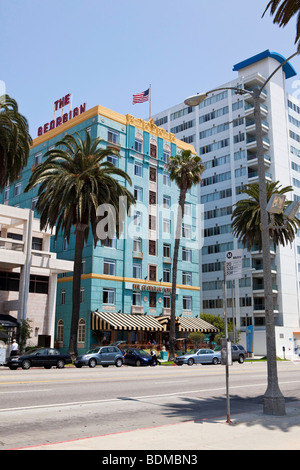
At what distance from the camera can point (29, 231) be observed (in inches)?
1629

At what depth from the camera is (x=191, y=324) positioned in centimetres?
5638

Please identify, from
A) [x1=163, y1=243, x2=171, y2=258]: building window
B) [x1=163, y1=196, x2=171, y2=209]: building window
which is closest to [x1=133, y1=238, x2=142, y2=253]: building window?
[x1=163, y1=243, x2=171, y2=258]: building window

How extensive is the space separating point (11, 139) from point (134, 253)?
25.9 metres

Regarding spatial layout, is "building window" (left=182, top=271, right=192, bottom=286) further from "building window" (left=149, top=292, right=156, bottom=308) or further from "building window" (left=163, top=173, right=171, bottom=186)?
"building window" (left=163, top=173, right=171, bottom=186)

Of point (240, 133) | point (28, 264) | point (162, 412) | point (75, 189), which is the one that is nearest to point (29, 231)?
point (28, 264)

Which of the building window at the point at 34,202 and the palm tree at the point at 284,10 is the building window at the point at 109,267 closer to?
the building window at the point at 34,202

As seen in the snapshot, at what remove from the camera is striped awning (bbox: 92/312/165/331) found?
46438 millimetres

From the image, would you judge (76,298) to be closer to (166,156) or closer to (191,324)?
(191,324)

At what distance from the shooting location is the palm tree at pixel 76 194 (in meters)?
36.8

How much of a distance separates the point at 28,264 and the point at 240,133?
172 ft

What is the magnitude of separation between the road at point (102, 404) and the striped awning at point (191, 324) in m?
31.8

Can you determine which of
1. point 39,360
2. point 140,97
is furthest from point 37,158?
point 39,360

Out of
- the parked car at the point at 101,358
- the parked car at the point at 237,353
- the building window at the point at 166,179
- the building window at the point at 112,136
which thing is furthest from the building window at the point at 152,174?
the parked car at the point at 101,358
